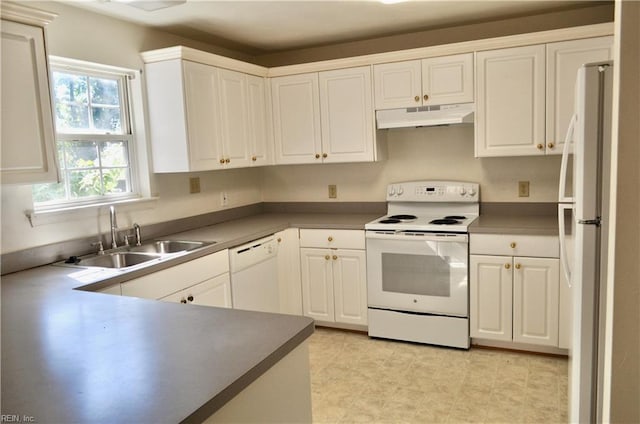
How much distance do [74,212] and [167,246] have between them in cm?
63

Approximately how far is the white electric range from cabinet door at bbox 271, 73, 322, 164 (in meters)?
0.86

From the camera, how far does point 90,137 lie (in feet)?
9.87

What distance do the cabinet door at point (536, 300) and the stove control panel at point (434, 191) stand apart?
76cm

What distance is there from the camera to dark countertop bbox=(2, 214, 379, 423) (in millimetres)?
1053

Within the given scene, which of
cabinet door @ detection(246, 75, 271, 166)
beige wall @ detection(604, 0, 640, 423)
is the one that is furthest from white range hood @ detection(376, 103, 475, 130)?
beige wall @ detection(604, 0, 640, 423)

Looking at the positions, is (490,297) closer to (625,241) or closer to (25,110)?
(625,241)

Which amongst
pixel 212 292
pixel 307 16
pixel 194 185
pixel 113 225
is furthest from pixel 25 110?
pixel 307 16

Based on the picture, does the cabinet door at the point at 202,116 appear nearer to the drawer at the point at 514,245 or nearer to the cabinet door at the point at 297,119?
the cabinet door at the point at 297,119

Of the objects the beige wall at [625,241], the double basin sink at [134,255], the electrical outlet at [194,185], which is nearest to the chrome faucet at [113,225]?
the double basin sink at [134,255]

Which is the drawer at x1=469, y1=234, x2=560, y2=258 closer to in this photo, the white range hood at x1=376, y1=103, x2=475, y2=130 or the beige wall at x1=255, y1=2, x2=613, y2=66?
the white range hood at x1=376, y1=103, x2=475, y2=130

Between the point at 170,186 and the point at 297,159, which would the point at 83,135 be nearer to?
the point at 170,186

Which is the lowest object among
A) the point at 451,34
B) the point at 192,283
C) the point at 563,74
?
the point at 192,283

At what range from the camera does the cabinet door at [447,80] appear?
3.42 metres

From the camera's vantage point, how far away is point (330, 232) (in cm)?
371
